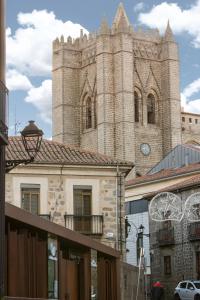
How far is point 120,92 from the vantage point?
96.1 metres

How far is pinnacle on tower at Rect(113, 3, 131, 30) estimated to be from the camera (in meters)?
98.8

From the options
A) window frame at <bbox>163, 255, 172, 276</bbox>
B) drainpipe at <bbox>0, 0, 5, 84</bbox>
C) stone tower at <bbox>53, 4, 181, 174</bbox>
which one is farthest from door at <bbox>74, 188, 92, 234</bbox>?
stone tower at <bbox>53, 4, 181, 174</bbox>

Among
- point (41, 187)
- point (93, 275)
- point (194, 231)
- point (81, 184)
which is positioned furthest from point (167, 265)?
point (93, 275)

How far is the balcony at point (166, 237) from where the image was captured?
1884 inches

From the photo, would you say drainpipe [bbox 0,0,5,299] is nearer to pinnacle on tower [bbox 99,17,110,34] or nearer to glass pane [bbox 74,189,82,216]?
glass pane [bbox 74,189,82,216]

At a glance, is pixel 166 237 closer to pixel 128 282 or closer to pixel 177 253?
pixel 177 253

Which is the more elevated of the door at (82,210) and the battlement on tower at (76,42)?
the battlement on tower at (76,42)

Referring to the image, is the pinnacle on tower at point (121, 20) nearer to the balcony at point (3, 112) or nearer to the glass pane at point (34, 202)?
the glass pane at point (34, 202)

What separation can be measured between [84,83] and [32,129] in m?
91.3

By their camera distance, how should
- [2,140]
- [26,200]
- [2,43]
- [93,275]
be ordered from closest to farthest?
1. [2,140]
2. [2,43]
3. [93,275]
4. [26,200]

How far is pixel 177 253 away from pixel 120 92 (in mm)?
50150

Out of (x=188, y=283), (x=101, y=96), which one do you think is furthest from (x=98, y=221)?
(x=101, y=96)

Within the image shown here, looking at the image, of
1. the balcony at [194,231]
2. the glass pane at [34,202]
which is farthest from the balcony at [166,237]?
the glass pane at [34,202]

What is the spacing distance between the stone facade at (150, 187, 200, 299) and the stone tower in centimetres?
4289
